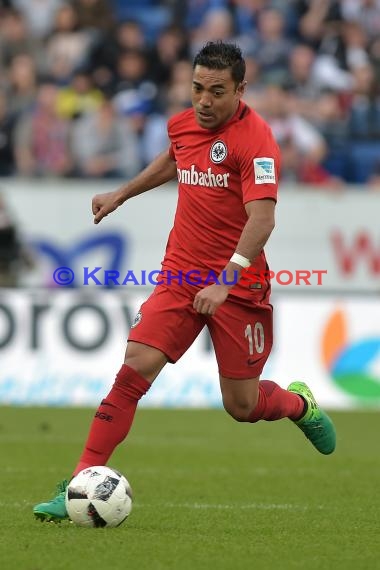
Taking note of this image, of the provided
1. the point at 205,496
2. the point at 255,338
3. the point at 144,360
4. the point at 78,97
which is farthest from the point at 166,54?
the point at 144,360

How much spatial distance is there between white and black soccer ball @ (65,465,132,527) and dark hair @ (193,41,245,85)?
2.20 metres

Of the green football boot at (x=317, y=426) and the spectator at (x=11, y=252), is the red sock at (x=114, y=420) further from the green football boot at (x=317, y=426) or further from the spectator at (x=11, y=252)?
the spectator at (x=11, y=252)

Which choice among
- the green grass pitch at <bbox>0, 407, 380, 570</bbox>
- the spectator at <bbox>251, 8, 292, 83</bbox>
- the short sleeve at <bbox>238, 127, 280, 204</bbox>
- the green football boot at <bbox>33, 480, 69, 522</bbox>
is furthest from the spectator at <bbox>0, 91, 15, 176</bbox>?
the green football boot at <bbox>33, 480, 69, 522</bbox>

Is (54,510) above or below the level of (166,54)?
below

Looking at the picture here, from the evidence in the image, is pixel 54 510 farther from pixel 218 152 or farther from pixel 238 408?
pixel 218 152

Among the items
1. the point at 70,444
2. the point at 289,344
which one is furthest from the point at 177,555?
the point at 289,344

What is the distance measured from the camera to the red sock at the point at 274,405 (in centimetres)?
768

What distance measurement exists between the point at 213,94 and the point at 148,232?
10.0 m

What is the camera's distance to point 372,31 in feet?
65.2

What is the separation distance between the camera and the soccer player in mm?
6844

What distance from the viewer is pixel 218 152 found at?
7.08 metres

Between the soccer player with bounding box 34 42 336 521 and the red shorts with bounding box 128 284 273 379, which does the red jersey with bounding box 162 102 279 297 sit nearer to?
the soccer player with bounding box 34 42 336 521

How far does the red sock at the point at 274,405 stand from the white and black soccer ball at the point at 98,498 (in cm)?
122

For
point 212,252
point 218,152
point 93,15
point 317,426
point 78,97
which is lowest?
point 317,426
